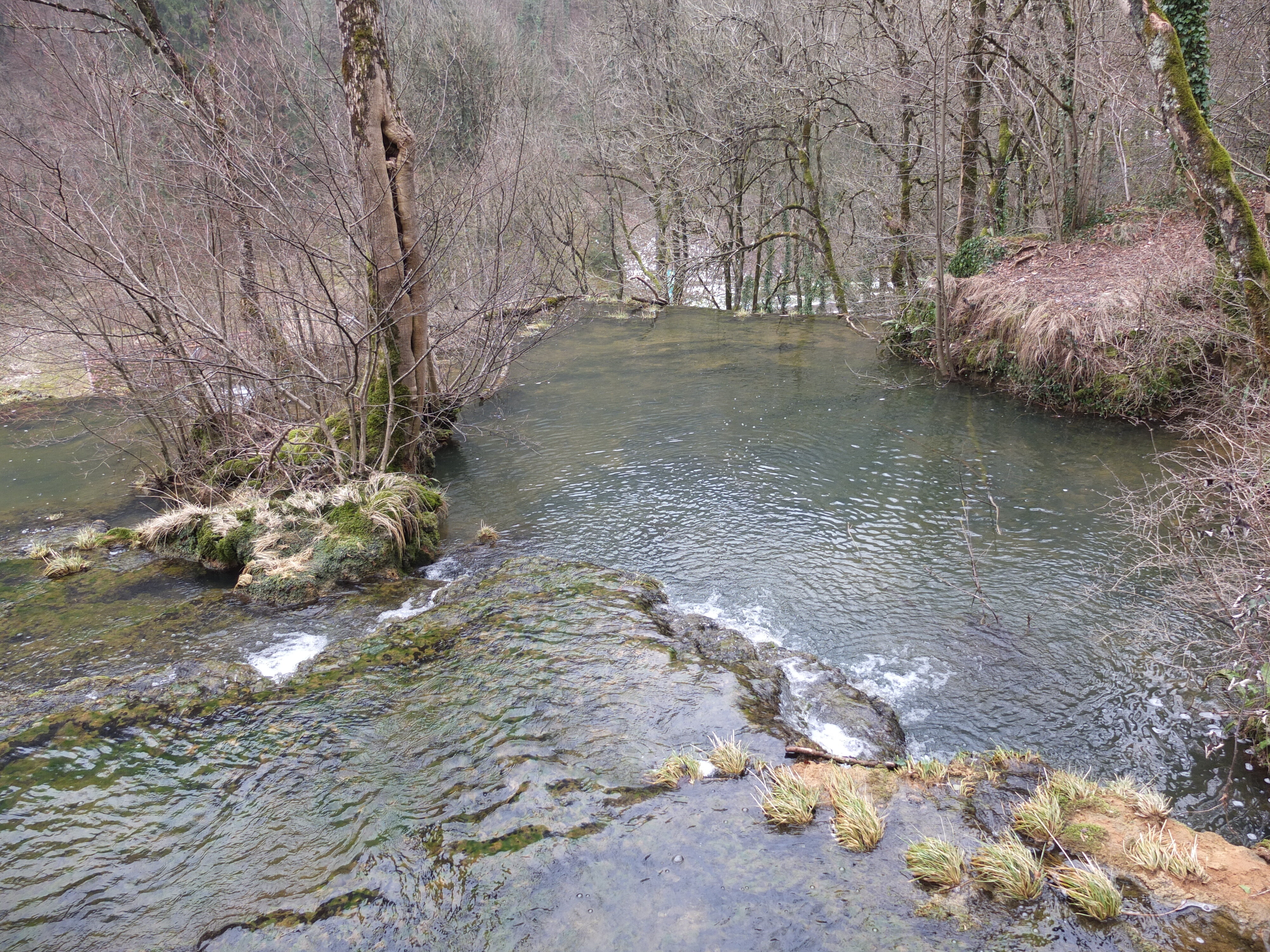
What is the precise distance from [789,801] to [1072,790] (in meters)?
1.70

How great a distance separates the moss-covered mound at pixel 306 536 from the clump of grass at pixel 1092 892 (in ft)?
21.4

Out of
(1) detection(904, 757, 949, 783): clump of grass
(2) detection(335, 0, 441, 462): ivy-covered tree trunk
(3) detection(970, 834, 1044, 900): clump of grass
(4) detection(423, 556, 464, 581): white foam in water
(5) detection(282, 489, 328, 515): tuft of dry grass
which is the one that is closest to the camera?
(3) detection(970, 834, 1044, 900): clump of grass

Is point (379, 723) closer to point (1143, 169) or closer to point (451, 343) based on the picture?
point (451, 343)

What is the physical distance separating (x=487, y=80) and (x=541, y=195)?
7097 mm

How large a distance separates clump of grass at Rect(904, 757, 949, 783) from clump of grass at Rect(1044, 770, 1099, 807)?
573 millimetres

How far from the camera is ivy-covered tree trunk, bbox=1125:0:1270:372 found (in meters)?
8.09

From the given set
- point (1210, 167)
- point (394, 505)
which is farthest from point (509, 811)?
point (1210, 167)

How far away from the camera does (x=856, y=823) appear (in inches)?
155

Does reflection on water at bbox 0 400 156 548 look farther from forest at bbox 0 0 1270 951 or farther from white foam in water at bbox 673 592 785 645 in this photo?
white foam in water at bbox 673 592 785 645

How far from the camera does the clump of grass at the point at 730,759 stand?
14.9 feet

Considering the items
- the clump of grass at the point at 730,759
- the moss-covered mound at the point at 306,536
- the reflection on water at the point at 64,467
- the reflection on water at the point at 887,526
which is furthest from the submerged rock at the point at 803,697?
the reflection on water at the point at 64,467

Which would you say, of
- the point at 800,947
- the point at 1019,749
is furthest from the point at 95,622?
the point at 1019,749

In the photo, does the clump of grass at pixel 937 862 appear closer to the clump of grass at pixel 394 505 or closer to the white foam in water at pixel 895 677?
the white foam in water at pixel 895 677

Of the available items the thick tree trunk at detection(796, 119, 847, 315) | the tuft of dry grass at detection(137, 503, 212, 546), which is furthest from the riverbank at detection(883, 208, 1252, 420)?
the tuft of dry grass at detection(137, 503, 212, 546)
